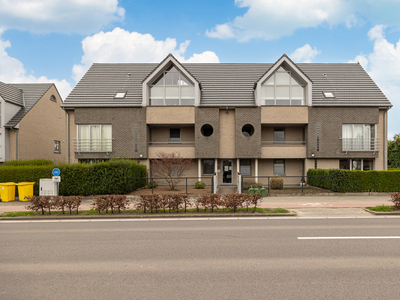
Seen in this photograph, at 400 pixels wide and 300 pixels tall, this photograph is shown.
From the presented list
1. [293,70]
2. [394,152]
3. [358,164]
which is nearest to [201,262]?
[293,70]

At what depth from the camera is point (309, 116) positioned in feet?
68.2

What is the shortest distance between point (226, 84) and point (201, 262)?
19595 millimetres

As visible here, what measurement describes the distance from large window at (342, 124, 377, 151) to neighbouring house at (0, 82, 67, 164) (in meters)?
22.6

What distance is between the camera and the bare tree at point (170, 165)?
1848 centimetres

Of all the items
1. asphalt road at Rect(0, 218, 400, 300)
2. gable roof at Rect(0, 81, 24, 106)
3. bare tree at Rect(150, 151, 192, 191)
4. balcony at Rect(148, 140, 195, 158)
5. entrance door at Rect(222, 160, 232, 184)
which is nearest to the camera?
asphalt road at Rect(0, 218, 400, 300)

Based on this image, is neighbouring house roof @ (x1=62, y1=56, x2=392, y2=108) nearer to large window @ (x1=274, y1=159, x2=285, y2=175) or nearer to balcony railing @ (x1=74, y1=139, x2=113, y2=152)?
balcony railing @ (x1=74, y1=139, x2=113, y2=152)

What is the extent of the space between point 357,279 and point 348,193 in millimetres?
12862

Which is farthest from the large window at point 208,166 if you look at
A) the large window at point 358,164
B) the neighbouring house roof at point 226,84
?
the large window at point 358,164

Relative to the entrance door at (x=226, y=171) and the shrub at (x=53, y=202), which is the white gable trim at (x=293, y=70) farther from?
the shrub at (x=53, y=202)

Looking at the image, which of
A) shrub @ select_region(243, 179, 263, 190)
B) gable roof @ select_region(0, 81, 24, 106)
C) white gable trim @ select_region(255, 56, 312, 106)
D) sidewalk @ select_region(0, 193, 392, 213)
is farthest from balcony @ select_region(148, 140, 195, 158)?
gable roof @ select_region(0, 81, 24, 106)

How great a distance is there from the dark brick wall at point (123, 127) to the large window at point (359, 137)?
50.5 ft

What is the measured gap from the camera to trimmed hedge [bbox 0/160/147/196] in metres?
15.3

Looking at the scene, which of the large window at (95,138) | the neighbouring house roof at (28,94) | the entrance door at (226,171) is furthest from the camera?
the neighbouring house roof at (28,94)

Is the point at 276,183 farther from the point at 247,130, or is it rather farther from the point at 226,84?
the point at 226,84
